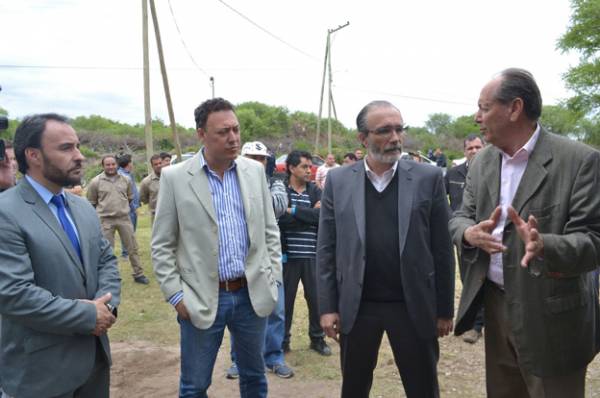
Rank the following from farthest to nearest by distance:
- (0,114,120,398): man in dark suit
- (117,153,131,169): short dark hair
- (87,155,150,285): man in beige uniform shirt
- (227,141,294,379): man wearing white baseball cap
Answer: (117,153,131,169): short dark hair → (87,155,150,285): man in beige uniform shirt → (227,141,294,379): man wearing white baseball cap → (0,114,120,398): man in dark suit

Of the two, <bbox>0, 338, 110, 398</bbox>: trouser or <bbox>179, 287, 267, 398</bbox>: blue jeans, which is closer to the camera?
<bbox>0, 338, 110, 398</bbox>: trouser

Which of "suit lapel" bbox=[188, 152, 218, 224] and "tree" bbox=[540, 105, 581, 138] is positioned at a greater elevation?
"tree" bbox=[540, 105, 581, 138]

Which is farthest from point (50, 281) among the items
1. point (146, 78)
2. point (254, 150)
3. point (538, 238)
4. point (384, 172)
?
point (146, 78)

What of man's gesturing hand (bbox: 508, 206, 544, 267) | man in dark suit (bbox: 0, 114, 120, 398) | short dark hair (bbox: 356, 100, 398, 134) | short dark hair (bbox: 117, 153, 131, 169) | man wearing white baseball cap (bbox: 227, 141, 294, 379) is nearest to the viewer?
man's gesturing hand (bbox: 508, 206, 544, 267)

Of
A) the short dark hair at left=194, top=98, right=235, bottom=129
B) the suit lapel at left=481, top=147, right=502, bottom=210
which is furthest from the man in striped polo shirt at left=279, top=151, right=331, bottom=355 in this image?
the suit lapel at left=481, top=147, right=502, bottom=210

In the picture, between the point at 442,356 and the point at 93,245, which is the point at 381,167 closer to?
the point at 93,245

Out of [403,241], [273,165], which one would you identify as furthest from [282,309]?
[403,241]

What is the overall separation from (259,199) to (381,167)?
0.81 metres

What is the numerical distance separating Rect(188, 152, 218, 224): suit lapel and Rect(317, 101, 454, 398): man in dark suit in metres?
0.75

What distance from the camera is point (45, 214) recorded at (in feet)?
7.39

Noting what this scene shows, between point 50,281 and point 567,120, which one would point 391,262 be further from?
point 567,120

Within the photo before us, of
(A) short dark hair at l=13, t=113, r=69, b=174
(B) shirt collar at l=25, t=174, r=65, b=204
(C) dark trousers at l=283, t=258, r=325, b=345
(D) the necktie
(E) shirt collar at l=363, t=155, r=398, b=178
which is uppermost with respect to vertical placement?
(A) short dark hair at l=13, t=113, r=69, b=174

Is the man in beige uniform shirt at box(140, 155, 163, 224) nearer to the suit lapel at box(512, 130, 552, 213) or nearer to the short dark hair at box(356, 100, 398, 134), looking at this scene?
the short dark hair at box(356, 100, 398, 134)

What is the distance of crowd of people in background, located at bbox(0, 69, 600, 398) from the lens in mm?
2148
